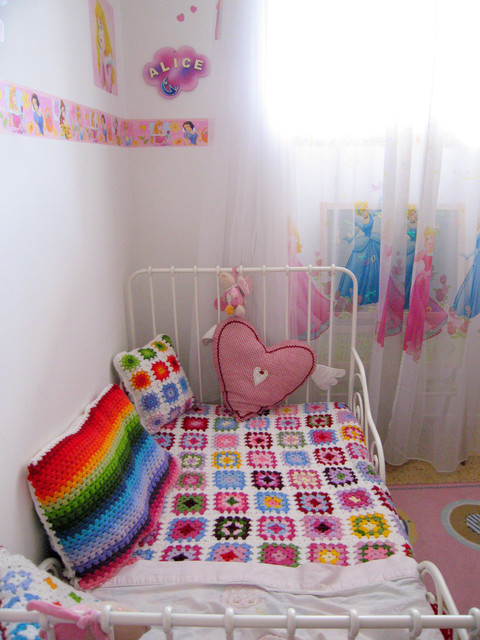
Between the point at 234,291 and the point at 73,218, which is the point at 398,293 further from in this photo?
the point at 73,218

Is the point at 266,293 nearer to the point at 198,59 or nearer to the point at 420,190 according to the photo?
the point at 420,190

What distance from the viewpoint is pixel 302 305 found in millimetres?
2289

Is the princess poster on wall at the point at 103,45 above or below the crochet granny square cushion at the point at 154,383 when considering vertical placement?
above

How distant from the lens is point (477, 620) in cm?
87

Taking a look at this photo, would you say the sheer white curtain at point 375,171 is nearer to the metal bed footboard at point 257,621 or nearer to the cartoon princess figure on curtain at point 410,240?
the cartoon princess figure on curtain at point 410,240

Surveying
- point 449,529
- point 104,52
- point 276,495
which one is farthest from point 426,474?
point 104,52

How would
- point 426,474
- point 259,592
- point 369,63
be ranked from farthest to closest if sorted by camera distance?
point 426,474 → point 369,63 → point 259,592

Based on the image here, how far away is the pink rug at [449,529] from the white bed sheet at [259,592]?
62 cm

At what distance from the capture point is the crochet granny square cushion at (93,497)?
50.4 inches

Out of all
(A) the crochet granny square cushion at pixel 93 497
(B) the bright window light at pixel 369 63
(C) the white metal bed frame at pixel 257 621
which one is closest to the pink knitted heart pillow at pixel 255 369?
(A) the crochet granny square cushion at pixel 93 497

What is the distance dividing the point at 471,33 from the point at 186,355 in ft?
5.60

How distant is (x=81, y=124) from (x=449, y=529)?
2.02m

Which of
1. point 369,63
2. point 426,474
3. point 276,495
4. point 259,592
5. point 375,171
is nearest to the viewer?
point 259,592

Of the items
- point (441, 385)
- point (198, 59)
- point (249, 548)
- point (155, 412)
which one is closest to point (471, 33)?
point (198, 59)
